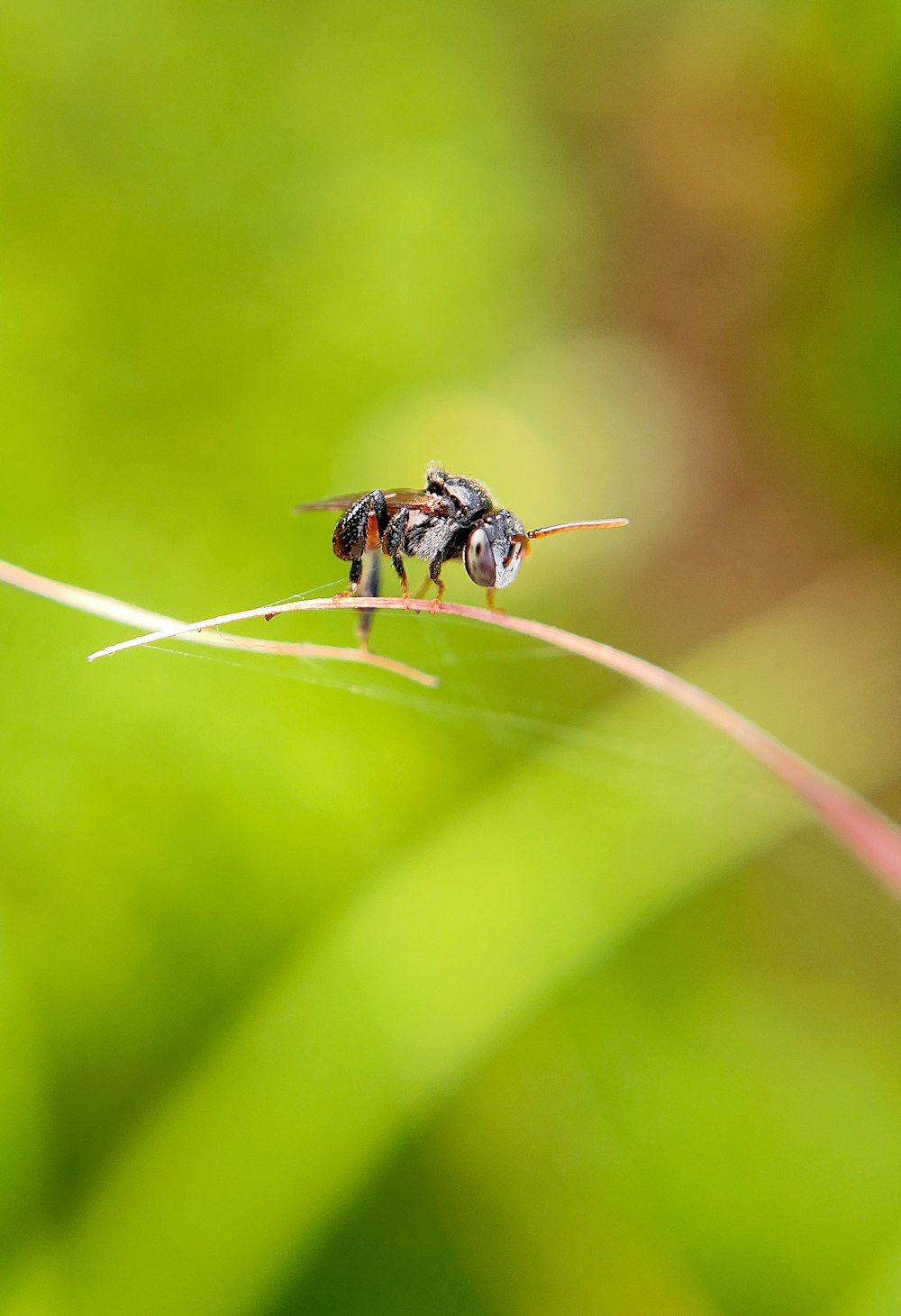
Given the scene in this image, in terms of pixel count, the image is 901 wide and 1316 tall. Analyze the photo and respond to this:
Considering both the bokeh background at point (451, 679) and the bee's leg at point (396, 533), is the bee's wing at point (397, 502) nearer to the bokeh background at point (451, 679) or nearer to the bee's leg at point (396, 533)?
the bee's leg at point (396, 533)

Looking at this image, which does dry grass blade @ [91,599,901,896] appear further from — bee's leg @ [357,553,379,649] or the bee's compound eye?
bee's leg @ [357,553,379,649]

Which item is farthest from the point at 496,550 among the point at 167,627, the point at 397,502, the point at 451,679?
the point at 451,679

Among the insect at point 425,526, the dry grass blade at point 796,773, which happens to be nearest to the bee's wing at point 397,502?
the insect at point 425,526

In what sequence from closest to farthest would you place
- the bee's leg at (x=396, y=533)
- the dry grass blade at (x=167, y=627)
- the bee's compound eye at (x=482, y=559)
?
the dry grass blade at (x=167, y=627) < the bee's compound eye at (x=482, y=559) < the bee's leg at (x=396, y=533)

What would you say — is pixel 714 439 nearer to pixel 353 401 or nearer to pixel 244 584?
pixel 353 401

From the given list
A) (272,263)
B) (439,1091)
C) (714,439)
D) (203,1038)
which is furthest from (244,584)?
(714,439)

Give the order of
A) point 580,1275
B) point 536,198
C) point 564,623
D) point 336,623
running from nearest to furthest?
point 580,1275, point 336,623, point 564,623, point 536,198

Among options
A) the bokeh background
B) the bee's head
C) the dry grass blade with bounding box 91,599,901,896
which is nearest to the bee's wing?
the bee's head
